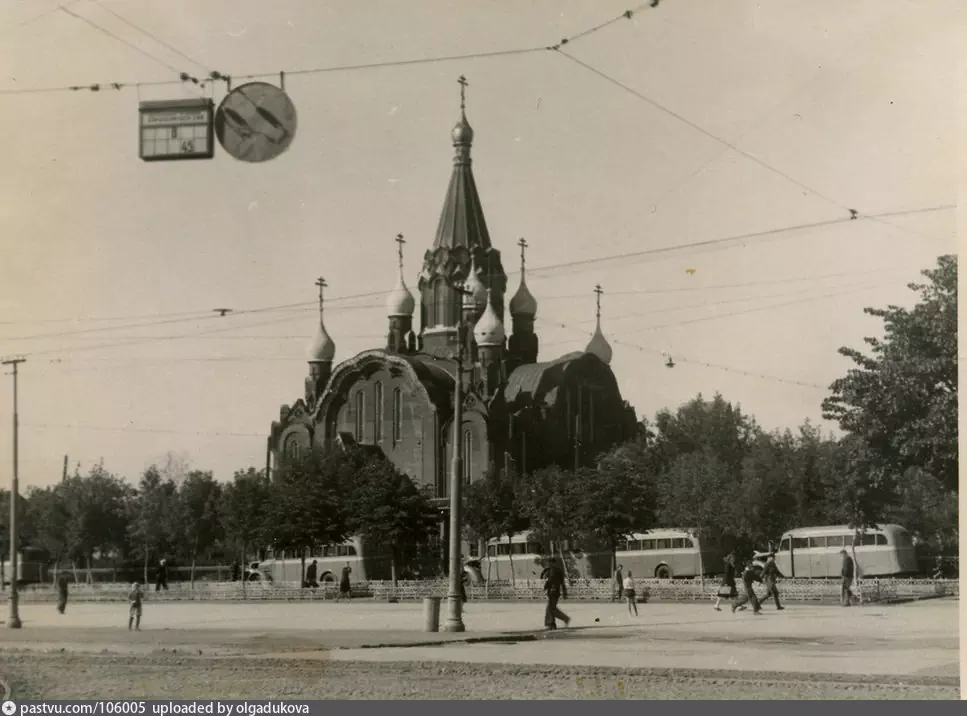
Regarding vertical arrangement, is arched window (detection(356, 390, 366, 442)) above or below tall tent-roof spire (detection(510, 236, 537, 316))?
below

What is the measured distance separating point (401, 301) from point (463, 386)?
9.16m

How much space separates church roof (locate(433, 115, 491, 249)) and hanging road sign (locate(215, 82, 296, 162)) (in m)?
52.4

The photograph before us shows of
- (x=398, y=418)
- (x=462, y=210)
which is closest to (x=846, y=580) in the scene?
(x=398, y=418)

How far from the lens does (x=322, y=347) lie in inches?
3022

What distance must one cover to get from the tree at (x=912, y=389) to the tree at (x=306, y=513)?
94.8 feet

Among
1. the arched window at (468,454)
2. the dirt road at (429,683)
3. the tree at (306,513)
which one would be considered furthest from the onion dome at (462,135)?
the dirt road at (429,683)

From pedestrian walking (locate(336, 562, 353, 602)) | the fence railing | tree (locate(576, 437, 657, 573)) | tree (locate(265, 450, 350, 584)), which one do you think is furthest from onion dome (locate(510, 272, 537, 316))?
pedestrian walking (locate(336, 562, 353, 602))

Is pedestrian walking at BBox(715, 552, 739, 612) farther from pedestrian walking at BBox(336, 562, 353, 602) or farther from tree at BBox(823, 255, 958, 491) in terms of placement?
pedestrian walking at BBox(336, 562, 353, 602)

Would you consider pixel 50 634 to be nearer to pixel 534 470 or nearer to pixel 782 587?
pixel 782 587

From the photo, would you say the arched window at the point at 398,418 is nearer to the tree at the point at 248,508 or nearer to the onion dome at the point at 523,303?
the tree at the point at 248,508

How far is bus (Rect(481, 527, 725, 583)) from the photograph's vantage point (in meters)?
53.8

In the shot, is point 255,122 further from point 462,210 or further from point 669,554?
point 462,210
